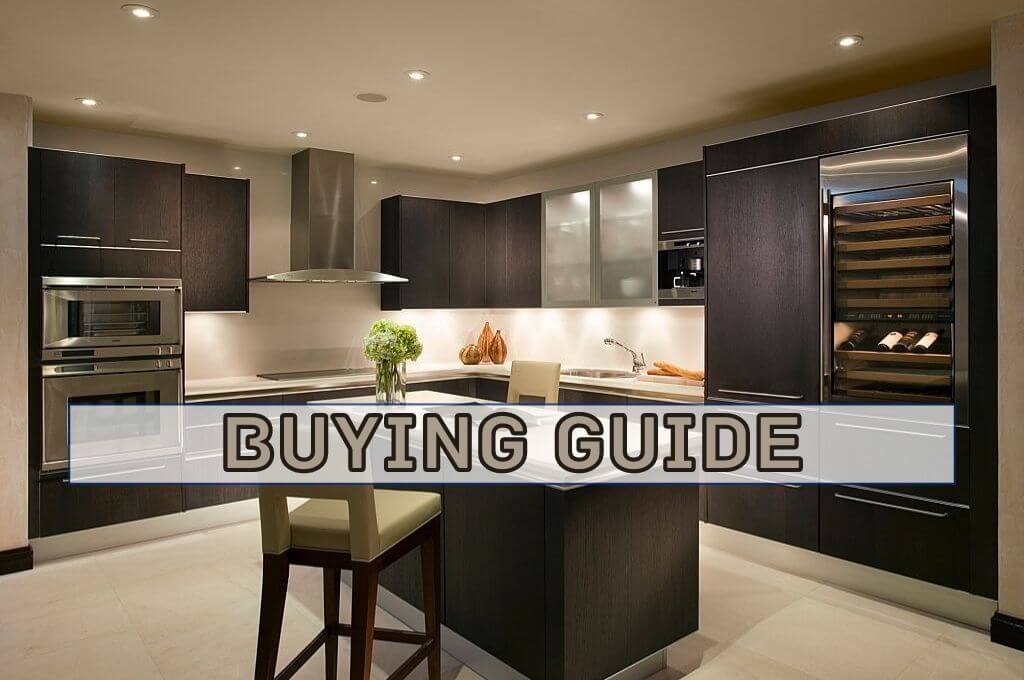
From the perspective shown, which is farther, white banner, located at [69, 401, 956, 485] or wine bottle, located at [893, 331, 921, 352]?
wine bottle, located at [893, 331, 921, 352]

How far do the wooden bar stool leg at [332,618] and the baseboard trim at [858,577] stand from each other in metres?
2.44

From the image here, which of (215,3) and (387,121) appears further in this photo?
(387,121)

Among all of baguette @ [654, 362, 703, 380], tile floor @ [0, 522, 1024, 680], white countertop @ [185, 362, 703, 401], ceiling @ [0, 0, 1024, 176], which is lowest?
tile floor @ [0, 522, 1024, 680]

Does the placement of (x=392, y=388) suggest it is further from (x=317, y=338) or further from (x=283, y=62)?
(x=317, y=338)

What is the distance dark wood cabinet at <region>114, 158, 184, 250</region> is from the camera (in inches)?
165

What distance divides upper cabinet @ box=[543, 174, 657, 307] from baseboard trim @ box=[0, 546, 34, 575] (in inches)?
149

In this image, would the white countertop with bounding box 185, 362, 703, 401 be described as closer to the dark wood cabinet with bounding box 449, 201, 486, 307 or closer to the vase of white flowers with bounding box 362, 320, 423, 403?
the dark wood cabinet with bounding box 449, 201, 486, 307

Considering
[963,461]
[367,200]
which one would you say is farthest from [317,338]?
[963,461]

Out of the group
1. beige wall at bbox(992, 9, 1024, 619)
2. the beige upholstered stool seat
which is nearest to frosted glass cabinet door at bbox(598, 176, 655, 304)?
beige wall at bbox(992, 9, 1024, 619)

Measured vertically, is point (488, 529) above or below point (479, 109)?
below

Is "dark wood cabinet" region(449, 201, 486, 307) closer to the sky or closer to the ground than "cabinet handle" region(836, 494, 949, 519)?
closer to the sky

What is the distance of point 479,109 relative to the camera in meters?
4.24

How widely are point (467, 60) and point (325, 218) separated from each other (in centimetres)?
233

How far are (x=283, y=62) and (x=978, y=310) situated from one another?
11.2 feet
